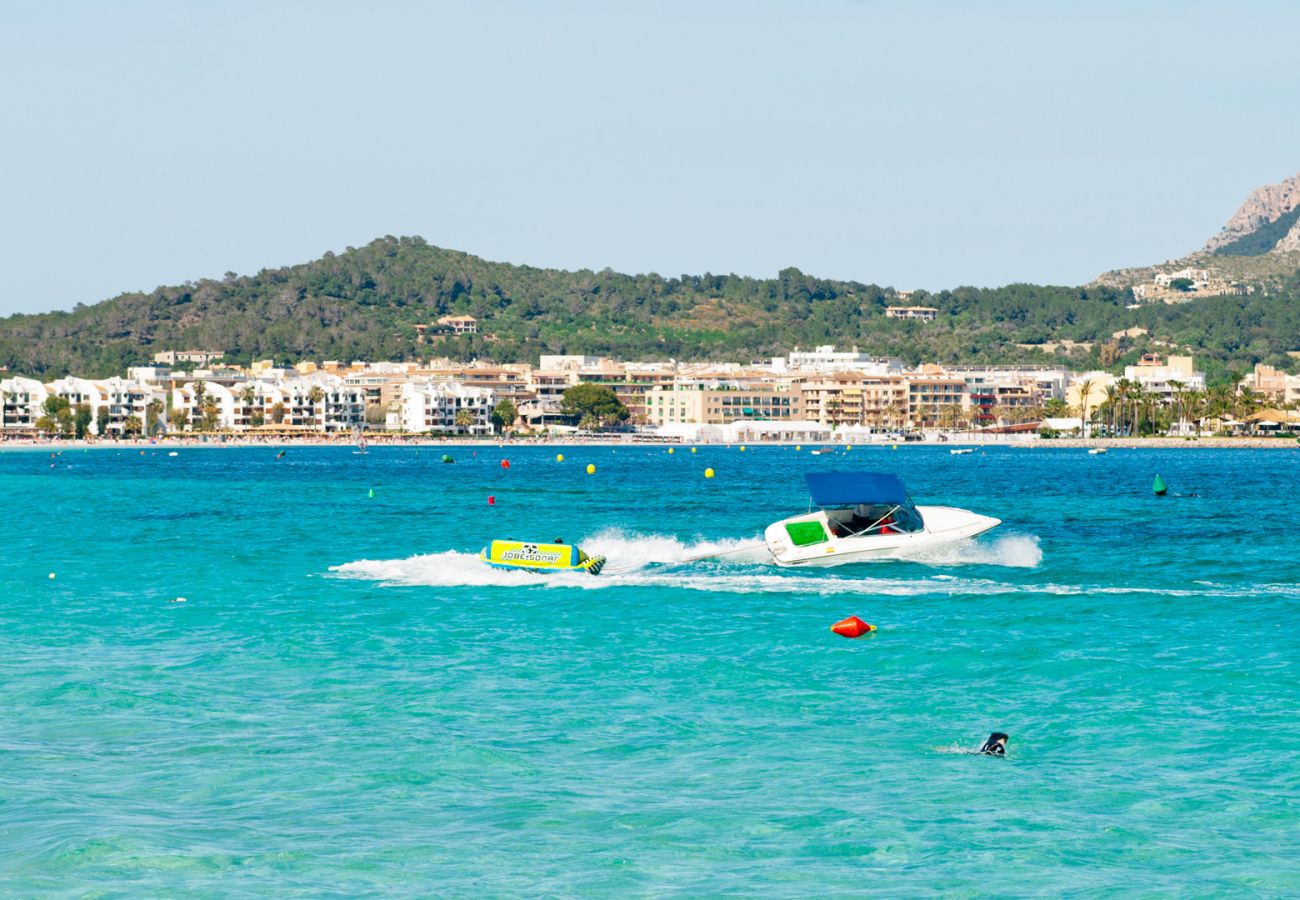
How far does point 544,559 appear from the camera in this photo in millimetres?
45969

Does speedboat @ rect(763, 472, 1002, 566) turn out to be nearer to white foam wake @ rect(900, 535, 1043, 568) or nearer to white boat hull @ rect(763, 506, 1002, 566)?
white boat hull @ rect(763, 506, 1002, 566)

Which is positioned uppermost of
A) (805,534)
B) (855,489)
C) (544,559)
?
(855,489)

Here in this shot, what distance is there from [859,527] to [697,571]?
4805 millimetres

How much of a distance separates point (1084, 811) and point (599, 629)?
1698 cm

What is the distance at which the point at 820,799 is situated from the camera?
827 inches

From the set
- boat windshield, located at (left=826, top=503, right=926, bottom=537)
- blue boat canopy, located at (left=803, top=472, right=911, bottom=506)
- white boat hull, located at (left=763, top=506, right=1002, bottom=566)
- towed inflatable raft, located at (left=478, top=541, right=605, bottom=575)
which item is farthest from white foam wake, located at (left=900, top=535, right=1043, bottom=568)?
towed inflatable raft, located at (left=478, top=541, right=605, bottom=575)

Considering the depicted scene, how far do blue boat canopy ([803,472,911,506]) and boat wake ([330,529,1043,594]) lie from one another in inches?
72.4

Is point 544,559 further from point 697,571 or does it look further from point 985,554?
point 985,554

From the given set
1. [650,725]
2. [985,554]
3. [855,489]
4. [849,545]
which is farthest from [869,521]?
[650,725]

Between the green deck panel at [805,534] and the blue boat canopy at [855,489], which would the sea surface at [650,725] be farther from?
the blue boat canopy at [855,489]

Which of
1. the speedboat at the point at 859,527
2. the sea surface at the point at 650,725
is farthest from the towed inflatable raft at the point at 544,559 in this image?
the speedboat at the point at 859,527

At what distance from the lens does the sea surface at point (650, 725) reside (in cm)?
1850

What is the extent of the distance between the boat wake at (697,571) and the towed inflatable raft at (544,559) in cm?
27

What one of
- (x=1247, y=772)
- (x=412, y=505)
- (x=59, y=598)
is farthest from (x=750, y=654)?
(x=412, y=505)
